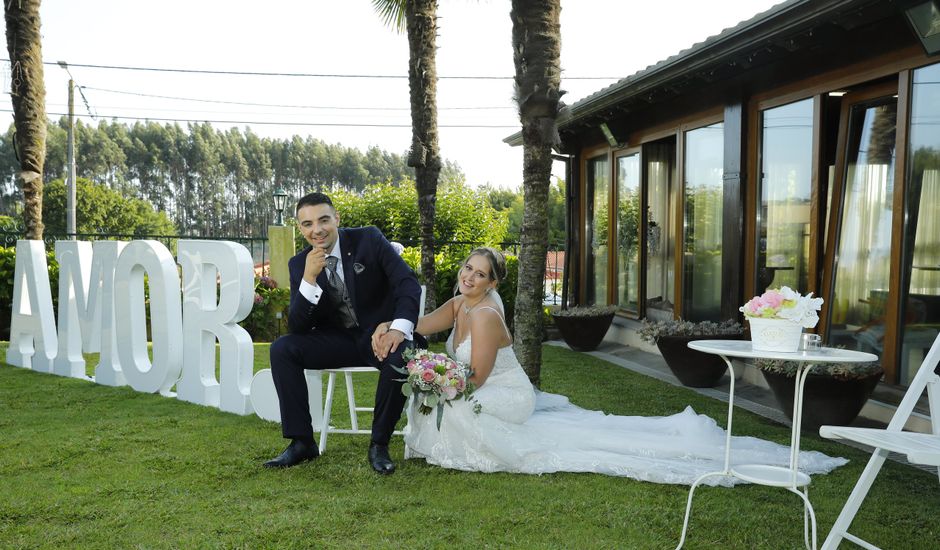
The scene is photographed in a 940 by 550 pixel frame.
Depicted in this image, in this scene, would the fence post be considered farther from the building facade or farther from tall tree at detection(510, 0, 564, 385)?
tall tree at detection(510, 0, 564, 385)

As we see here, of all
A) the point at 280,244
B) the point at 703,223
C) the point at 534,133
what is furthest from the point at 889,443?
the point at 280,244

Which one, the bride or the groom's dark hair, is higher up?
the groom's dark hair

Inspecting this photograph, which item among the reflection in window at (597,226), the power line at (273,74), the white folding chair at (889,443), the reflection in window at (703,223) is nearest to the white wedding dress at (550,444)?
the white folding chair at (889,443)

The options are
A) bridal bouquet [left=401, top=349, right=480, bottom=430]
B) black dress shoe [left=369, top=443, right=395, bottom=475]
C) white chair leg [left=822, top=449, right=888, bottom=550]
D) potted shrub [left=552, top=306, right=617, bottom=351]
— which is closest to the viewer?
white chair leg [left=822, top=449, right=888, bottom=550]

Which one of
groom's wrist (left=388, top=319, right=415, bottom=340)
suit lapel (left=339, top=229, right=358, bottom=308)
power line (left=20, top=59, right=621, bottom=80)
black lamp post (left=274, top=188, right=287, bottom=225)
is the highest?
power line (left=20, top=59, right=621, bottom=80)

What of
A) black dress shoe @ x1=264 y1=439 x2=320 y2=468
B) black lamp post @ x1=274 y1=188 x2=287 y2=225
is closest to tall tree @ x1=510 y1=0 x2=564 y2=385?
black dress shoe @ x1=264 y1=439 x2=320 y2=468

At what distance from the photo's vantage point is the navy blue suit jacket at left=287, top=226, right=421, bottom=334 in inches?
171

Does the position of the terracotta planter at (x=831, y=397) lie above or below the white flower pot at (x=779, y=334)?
below

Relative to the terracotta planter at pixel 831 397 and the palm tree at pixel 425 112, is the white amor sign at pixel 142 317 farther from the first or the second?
the terracotta planter at pixel 831 397

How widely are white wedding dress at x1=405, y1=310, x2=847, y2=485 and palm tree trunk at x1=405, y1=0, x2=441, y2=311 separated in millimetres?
4417

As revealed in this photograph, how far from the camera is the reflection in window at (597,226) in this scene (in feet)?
34.0

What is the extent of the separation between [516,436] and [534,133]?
2439mm

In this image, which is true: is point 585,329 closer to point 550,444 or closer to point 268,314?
point 268,314

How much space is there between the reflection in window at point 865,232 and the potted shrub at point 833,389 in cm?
80
